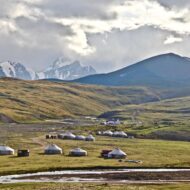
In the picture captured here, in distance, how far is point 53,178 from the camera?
108438 millimetres

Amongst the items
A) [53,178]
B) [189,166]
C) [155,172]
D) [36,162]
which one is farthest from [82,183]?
[189,166]

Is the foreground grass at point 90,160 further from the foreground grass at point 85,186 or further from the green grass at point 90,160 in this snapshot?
the foreground grass at point 85,186

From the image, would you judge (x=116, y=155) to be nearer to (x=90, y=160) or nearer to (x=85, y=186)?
(x=90, y=160)

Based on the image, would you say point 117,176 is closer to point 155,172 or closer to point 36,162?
point 155,172

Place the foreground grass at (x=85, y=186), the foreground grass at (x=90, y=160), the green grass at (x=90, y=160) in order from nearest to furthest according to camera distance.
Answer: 1. the foreground grass at (x=85, y=186)
2. the foreground grass at (x=90, y=160)
3. the green grass at (x=90, y=160)

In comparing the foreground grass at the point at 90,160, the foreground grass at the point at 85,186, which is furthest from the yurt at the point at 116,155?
the foreground grass at the point at 85,186

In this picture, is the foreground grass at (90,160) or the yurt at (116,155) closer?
the foreground grass at (90,160)

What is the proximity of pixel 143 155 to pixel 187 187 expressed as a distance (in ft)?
203

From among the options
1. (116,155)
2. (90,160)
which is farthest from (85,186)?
(116,155)

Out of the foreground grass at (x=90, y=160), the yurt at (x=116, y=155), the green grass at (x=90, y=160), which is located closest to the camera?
the foreground grass at (x=90, y=160)

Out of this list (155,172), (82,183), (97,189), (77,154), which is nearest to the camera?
(97,189)

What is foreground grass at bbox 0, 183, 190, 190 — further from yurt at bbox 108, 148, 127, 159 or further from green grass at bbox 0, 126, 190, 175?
yurt at bbox 108, 148, 127, 159

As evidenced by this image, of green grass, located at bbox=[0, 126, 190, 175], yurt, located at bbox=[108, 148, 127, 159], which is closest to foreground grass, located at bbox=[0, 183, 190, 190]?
green grass, located at bbox=[0, 126, 190, 175]

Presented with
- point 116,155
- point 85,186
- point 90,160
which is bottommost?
point 85,186
